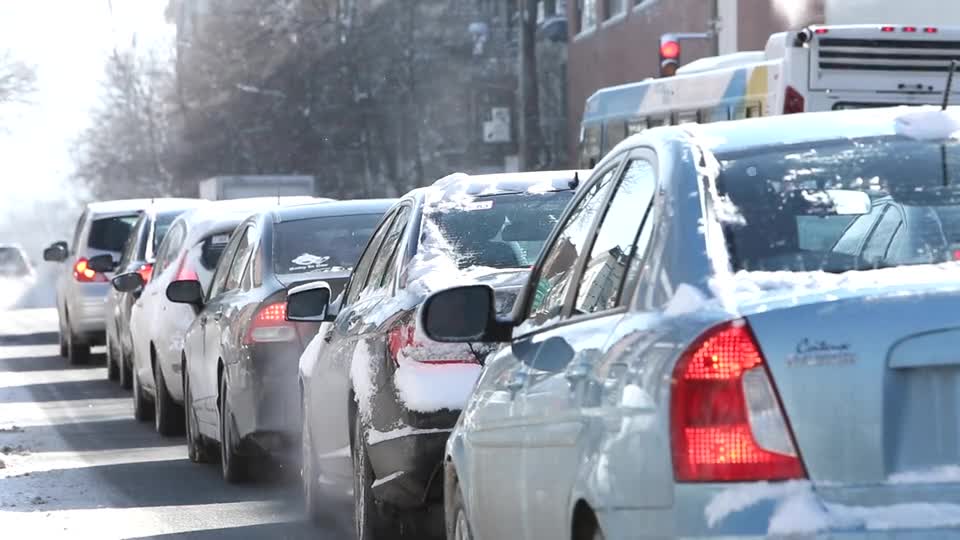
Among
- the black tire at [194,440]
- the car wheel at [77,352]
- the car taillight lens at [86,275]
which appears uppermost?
the black tire at [194,440]

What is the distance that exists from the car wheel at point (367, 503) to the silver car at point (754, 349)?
109 inches

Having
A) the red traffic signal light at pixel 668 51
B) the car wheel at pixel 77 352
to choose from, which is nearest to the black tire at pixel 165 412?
the car wheel at pixel 77 352

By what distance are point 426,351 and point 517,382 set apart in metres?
2.44

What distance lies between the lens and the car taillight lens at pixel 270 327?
11070 millimetres

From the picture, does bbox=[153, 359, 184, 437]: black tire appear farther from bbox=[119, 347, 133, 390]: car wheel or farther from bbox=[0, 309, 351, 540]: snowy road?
bbox=[119, 347, 133, 390]: car wheel

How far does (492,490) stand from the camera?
5.78 m

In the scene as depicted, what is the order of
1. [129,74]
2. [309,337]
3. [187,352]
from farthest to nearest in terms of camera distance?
[129,74] < [187,352] < [309,337]

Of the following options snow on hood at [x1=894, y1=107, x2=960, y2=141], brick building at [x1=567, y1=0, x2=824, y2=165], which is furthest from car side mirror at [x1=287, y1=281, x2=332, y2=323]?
brick building at [x1=567, y1=0, x2=824, y2=165]

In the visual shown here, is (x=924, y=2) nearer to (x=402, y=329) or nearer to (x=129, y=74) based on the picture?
(x=402, y=329)

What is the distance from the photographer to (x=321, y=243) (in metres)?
11.9

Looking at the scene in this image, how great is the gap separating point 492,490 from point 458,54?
183 ft

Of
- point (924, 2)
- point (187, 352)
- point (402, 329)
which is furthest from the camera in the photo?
point (924, 2)

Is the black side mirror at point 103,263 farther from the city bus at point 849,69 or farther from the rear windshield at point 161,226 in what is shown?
the city bus at point 849,69

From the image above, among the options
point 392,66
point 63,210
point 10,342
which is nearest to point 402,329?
point 10,342
